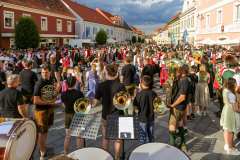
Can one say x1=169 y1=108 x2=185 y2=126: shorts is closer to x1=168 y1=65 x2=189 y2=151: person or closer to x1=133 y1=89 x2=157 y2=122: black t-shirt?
x1=168 y1=65 x2=189 y2=151: person

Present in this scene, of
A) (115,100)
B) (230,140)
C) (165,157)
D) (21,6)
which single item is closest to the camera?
(165,157)

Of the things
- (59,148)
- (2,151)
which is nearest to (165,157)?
(2,151)

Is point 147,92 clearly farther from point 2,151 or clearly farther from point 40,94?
point 2,151

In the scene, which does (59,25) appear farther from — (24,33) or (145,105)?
(145,105)

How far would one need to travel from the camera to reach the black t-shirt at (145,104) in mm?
6152

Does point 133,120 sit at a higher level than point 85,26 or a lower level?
lower

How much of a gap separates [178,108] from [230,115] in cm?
104

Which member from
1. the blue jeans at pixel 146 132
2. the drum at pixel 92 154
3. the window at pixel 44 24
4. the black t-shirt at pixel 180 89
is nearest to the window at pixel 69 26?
the window at pixel 44 24

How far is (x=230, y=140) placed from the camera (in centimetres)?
704

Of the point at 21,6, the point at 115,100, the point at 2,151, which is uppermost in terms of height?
the point at 21,6

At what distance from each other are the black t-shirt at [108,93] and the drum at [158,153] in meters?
2.35

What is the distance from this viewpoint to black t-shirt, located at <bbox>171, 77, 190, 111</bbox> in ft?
22.5

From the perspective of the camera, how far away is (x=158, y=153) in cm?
382

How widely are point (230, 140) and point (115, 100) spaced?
2.66 meters
